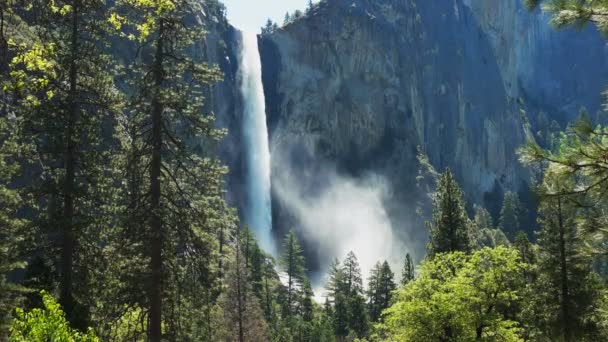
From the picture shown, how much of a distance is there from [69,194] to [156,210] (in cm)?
349

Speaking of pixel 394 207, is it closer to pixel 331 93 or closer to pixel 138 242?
pixel 331 93

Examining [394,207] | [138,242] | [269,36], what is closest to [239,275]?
[138,242]

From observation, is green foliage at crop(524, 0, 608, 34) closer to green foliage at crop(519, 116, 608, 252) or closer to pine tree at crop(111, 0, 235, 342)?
green foliage at crop(519, 116, 608, 252)

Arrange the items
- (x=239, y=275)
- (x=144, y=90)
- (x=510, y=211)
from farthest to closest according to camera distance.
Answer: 1. (x=510, y=211)
2. (x=239, y=275)
3. (x=144, y=90)

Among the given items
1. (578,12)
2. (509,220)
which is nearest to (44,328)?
(578,12)

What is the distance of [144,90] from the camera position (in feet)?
42.3

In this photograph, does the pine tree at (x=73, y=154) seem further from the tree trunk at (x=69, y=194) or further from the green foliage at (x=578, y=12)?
the green foliage at (x=578, y=12)

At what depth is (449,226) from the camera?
2895 cm

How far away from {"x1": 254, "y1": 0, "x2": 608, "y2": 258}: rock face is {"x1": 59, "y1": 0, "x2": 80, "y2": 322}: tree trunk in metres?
70.7

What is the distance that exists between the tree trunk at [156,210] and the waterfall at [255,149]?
218 feet

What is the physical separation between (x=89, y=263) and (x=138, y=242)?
2.91 meters

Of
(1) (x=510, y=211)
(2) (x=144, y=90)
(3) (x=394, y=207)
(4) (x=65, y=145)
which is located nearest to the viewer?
(2) (x=144, y=90)

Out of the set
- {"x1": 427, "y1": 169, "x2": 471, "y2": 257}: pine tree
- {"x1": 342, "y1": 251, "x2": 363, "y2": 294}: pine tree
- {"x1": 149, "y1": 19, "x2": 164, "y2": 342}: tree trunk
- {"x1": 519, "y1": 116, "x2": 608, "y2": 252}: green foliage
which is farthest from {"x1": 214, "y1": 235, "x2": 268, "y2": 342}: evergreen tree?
{"x1": 519, "y1": 116, "x2": 608, "y2": 252}: green foliage

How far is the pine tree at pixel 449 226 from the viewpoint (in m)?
28.5
